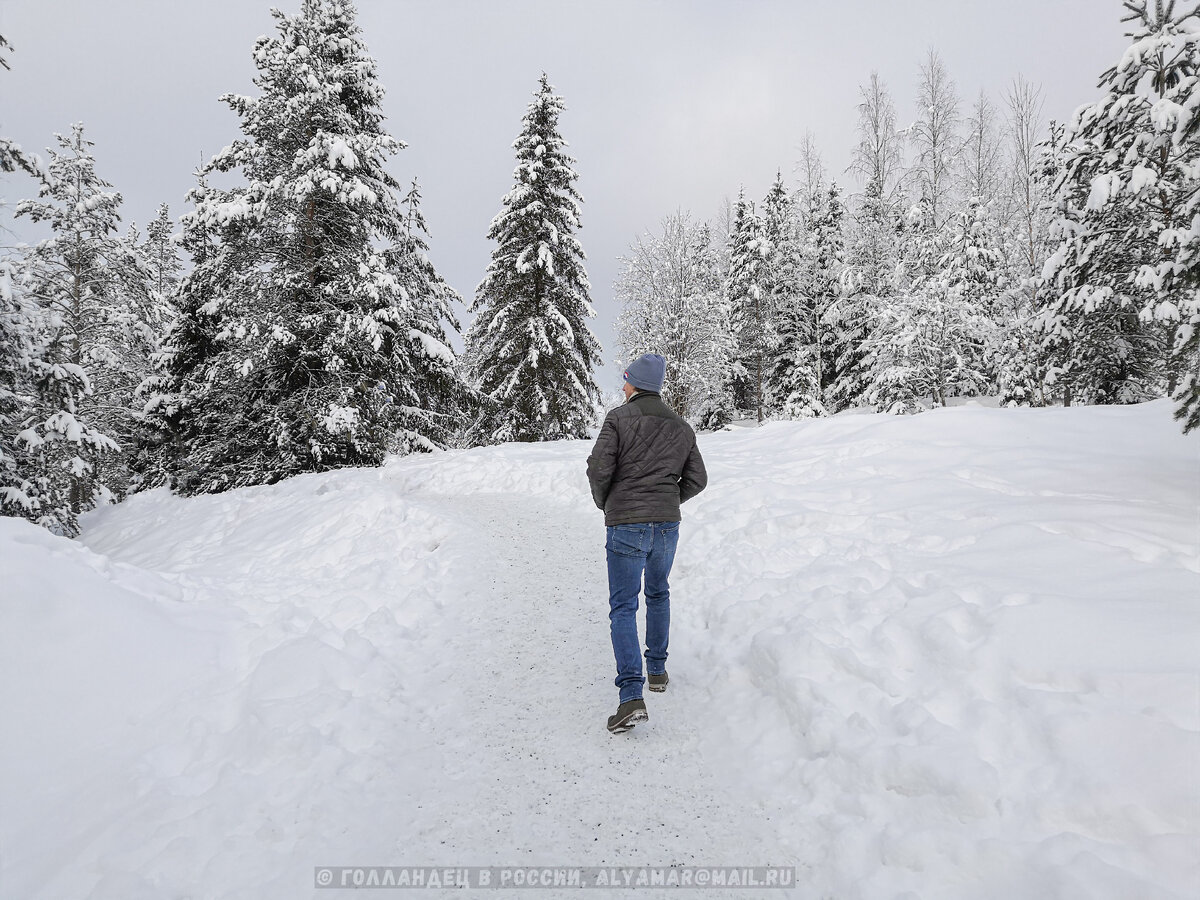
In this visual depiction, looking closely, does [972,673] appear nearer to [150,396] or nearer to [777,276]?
[150,396]

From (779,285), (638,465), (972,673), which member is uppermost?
(779,285)

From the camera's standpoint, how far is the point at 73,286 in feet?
50.3

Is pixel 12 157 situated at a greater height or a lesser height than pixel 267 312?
greater

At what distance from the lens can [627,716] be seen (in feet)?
12.2

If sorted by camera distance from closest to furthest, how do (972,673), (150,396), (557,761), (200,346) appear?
1. (972,673)
2. (557,761)
3. (200,346)
4. (150,396)

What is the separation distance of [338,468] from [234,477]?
9.41 ft

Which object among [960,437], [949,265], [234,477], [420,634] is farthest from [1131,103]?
[234,477]

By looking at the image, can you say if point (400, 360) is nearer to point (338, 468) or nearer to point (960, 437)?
point (338, 468)

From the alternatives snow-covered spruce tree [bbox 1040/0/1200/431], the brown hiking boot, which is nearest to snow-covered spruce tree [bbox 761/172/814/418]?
snow-covered spruce tree [bbox 1040/0/1200/431]

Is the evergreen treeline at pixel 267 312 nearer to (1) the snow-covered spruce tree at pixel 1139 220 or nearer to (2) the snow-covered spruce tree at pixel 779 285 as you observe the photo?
(1) the snow-covered spruce tree at pixel 1139 220

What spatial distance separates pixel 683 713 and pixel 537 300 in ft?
54.3

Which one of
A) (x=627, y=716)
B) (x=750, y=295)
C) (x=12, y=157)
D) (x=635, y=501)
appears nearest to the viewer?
(x=627, y=716)

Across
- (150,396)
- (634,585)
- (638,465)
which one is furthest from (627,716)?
(150,396)

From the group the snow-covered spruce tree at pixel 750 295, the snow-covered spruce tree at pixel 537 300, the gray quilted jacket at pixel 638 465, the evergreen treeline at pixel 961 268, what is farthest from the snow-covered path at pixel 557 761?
the snow-covered spruce tree at pixel 750 295
